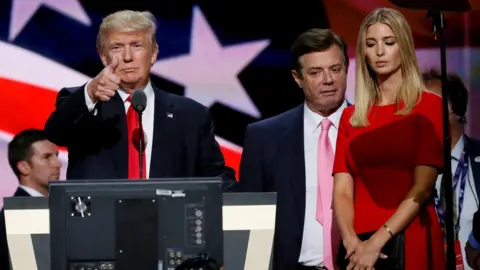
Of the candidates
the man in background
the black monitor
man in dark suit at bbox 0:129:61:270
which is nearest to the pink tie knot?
the man in background

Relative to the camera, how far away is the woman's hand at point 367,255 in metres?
3.46

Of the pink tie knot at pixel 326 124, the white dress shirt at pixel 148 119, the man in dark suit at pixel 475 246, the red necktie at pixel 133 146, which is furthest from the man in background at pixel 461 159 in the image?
the red necktie at pixel 133 146

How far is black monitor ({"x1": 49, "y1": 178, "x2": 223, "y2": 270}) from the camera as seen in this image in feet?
9.14

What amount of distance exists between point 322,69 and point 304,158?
41 cm

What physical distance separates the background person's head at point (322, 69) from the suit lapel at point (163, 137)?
0.71 meters

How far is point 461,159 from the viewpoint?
521cm

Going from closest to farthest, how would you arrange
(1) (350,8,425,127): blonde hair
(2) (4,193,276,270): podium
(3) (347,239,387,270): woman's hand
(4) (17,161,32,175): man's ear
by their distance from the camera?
(2) (4,193,276,270): podium, (3) (347,239,387,270): woman's hand, (1) (350,8,425,127): blonde hair, (4) (17,161,32,175): man's ear

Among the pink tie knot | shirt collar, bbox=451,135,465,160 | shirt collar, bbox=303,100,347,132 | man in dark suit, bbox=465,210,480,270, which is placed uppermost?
shirt collar, bbox=303,100,347,132

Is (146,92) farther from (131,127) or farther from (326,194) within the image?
(326,194)

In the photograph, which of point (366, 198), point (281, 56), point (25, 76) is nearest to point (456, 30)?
point (281, 56)

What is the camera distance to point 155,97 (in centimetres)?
397

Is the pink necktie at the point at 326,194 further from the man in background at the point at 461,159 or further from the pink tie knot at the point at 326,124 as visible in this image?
the man in background at the point at 461,159

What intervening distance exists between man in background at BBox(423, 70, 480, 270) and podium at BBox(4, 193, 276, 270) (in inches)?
88.9

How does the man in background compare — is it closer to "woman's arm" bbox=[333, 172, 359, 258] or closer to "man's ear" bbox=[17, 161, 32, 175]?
"woman's arm" bbox=[333, 172, 359, 258]
